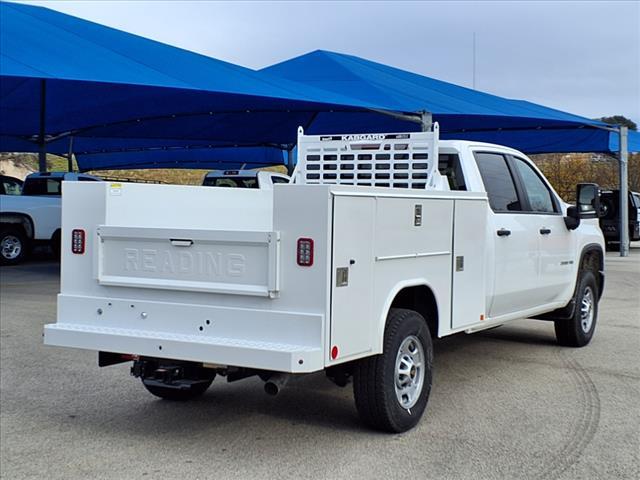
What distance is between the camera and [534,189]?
7.82 meters

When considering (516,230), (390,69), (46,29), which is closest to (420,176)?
(516,230)

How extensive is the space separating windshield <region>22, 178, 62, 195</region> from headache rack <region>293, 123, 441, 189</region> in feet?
44.6

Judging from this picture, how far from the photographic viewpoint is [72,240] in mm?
5434

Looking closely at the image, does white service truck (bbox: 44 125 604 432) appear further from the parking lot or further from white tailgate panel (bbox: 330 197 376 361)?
the parking lot

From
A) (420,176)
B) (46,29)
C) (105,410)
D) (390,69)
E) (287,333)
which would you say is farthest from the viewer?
(390,69)

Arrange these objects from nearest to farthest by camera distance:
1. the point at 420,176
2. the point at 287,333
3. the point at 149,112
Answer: the point at 287,333
the point at 420,176
the point at 149,112

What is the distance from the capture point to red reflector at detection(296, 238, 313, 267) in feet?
15.2

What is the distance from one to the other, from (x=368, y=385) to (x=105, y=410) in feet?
7.48

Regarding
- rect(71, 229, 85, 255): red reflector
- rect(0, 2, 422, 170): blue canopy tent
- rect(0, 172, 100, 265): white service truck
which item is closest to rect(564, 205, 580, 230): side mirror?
rect(71, 229, 85, 255): red reflector

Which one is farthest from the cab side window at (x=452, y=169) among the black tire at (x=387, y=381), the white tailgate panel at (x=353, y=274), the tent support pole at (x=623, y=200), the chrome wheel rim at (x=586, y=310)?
the tent support pole at (x=623, y=200)

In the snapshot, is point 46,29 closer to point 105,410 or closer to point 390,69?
point 105,410

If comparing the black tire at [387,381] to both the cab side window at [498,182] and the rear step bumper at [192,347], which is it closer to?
the rear step bumper at [192,347]

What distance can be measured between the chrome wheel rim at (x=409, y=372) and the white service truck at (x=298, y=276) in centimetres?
1

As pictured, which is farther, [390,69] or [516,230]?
[390,69]
